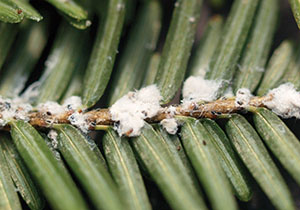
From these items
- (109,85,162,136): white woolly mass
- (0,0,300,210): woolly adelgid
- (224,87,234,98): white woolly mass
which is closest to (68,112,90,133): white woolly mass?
(0,0,300,210): woolly adelgid

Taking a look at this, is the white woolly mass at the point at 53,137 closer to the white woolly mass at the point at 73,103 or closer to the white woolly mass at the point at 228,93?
the white woolly mass at the point at 73,103

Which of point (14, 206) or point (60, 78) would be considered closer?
point (14, 206)

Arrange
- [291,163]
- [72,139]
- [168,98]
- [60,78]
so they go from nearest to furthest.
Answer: [291,163], [72,139], [168,98], [60,78]

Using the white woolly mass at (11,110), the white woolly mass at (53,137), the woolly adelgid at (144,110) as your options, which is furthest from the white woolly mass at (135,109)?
the white woolly mass at (11,110)

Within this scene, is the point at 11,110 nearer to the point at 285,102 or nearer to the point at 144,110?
the point at 144,110

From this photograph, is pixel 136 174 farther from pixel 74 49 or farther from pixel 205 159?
pixel 74 49

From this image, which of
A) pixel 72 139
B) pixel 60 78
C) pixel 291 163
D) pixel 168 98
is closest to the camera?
pixel 291 163

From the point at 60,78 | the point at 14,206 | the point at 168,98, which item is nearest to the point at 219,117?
the point at 168,98

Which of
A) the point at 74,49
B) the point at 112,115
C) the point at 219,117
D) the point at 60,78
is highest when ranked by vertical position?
the point at 74,49
